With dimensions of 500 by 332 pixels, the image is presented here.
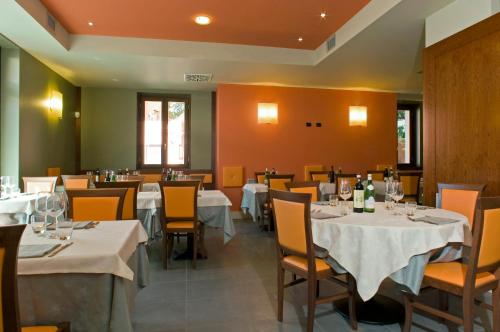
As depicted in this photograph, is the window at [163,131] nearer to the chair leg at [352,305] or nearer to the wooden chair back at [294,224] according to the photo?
the wooden chair back at [294,224]

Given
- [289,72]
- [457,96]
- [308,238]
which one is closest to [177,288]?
[308,238]

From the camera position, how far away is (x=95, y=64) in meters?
5.59

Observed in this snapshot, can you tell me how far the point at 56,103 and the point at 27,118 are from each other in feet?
3.25

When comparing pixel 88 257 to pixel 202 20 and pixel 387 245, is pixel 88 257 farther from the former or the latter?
pixel 202 20

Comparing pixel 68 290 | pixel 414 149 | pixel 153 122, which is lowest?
pixel 68 290

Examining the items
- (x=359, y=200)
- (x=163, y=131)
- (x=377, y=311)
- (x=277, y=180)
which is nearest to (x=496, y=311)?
(x=377, y=311)

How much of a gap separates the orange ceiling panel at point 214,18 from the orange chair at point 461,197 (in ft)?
7.92

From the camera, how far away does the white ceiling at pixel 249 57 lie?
405 cm

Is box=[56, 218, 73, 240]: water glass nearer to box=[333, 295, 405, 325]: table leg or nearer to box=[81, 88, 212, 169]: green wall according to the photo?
box=[333, 295, 405, 325]: table leg

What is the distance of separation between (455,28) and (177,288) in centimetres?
394

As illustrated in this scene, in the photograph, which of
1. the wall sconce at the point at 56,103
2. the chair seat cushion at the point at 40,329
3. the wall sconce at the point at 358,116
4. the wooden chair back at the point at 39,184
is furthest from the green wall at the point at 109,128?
the chair seat cushion at the point at 40,329

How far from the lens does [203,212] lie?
157 inches

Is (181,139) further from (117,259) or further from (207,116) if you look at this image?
(117,259)

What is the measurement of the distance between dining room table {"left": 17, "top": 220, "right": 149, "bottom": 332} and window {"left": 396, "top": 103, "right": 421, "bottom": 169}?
8603mm
